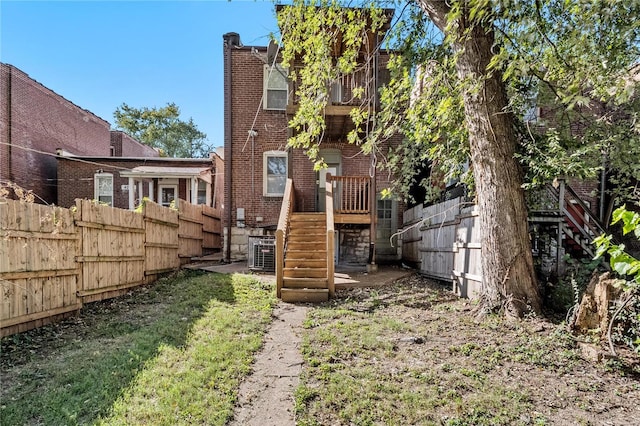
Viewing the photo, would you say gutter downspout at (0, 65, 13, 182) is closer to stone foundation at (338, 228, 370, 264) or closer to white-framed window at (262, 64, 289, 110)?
white-framed window at (262, 64, 289, 110)

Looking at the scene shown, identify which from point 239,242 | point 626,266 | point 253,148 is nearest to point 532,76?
point 626,266

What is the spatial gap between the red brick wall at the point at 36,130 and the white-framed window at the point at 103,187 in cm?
192

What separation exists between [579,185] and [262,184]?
1013 centimetres

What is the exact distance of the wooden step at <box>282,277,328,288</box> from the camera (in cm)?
656

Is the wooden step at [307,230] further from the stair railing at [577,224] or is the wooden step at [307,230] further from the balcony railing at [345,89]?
the stair railing at [577,224]

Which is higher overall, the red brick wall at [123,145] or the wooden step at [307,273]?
the red brick wall at [123,145]

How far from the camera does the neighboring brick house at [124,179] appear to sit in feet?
47.2

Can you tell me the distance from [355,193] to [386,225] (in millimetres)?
2616

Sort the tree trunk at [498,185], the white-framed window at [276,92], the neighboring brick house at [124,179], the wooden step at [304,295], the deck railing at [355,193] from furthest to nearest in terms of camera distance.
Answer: the neighboring brick house at [124,179] → the white-framed window at [276,92] → the deck railing at [355,193] → the wooden step at [304,295] → the tree trunk at [498,185]

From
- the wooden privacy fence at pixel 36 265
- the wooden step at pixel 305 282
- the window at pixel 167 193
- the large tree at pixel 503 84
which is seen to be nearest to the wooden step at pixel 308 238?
the wooden step at pixel 305 282

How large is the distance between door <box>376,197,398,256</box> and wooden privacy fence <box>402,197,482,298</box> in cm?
149

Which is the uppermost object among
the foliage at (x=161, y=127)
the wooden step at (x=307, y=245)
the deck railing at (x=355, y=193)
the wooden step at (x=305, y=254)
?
the foliage at (x=161, y=127)

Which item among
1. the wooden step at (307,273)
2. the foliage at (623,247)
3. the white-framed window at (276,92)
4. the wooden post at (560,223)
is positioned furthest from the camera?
the white-framed window at (276,92)

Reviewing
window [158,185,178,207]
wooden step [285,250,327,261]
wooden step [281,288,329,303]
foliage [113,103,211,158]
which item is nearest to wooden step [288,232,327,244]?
wooden step [285,250,327,261]
